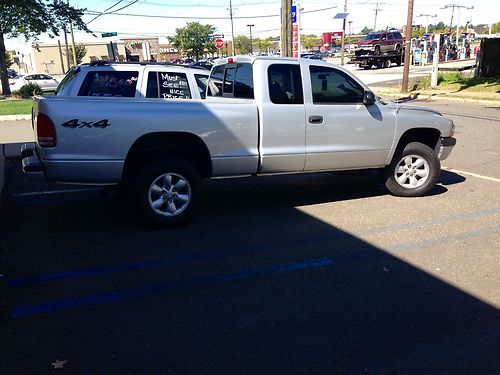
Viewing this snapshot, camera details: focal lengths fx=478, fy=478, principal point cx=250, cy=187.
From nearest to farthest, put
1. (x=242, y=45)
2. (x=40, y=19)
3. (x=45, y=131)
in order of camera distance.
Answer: (x=45, y=131), (x=40, y=19), (x=242, y=45)

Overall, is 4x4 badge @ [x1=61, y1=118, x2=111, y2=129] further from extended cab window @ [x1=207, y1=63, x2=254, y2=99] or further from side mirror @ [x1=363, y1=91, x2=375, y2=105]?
side mirror @ [x1=363, y1=91, x2=375, y2=105]

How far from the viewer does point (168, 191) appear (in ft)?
17.9

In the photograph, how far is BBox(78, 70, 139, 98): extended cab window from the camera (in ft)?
25.3

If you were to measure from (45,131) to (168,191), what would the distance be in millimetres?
1430

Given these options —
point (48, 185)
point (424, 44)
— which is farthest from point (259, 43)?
point (48, 185)

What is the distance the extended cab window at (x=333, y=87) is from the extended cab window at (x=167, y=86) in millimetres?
3083

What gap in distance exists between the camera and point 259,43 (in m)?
129

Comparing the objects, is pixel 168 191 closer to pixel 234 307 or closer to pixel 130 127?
pixel 130 127

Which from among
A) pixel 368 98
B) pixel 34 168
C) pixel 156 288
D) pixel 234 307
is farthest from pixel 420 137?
pixel 34 168

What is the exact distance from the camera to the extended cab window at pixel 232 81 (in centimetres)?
597

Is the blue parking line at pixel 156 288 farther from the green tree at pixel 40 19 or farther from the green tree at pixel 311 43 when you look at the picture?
the green tree at pixel 311 43

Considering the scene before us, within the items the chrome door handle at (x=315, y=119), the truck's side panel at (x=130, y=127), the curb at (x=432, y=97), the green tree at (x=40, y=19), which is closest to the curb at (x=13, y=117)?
the green tree at (x=40, y=19)

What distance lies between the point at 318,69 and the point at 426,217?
2269mm

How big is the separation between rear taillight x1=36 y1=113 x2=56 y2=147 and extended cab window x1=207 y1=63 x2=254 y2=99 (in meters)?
2.32
